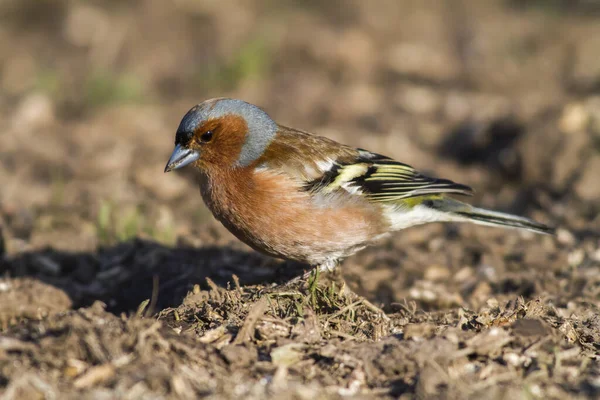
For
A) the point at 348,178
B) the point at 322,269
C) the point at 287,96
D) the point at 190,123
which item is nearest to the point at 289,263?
the point at 322,269

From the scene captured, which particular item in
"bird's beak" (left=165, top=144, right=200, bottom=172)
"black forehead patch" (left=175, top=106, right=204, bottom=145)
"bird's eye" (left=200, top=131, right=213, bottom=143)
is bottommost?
"bird's beak" (left=165, top=144, right=200, bottom=172)

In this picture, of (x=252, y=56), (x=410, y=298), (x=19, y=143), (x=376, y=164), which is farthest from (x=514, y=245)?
(x=19, y=143)

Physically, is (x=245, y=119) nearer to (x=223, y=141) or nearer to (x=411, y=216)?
(x=223, y=141)

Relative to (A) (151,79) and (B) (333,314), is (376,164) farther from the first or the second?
(A) (151,79)

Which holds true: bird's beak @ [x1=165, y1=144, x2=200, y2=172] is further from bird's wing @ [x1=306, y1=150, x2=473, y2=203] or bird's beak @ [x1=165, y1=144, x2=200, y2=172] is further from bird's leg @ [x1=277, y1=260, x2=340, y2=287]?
bird's leg @ [x1=277, y1=260, x2=340, y2=287]

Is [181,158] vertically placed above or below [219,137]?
below

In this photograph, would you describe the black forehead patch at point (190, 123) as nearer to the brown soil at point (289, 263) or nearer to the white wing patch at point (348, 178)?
the white wing patch at point (348, 178)

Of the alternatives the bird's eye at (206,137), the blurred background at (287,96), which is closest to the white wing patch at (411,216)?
the blurred background at (287,96)

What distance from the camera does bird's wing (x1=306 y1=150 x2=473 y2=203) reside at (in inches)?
223

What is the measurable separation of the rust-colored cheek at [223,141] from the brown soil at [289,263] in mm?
922

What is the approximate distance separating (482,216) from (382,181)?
3.04 feet

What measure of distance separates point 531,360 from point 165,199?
16.3 ft

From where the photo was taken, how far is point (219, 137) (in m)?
5.59

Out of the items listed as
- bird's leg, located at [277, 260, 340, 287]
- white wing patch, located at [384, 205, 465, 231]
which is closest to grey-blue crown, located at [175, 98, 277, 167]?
bird's leg, located at [277, 260, 340, 287]
